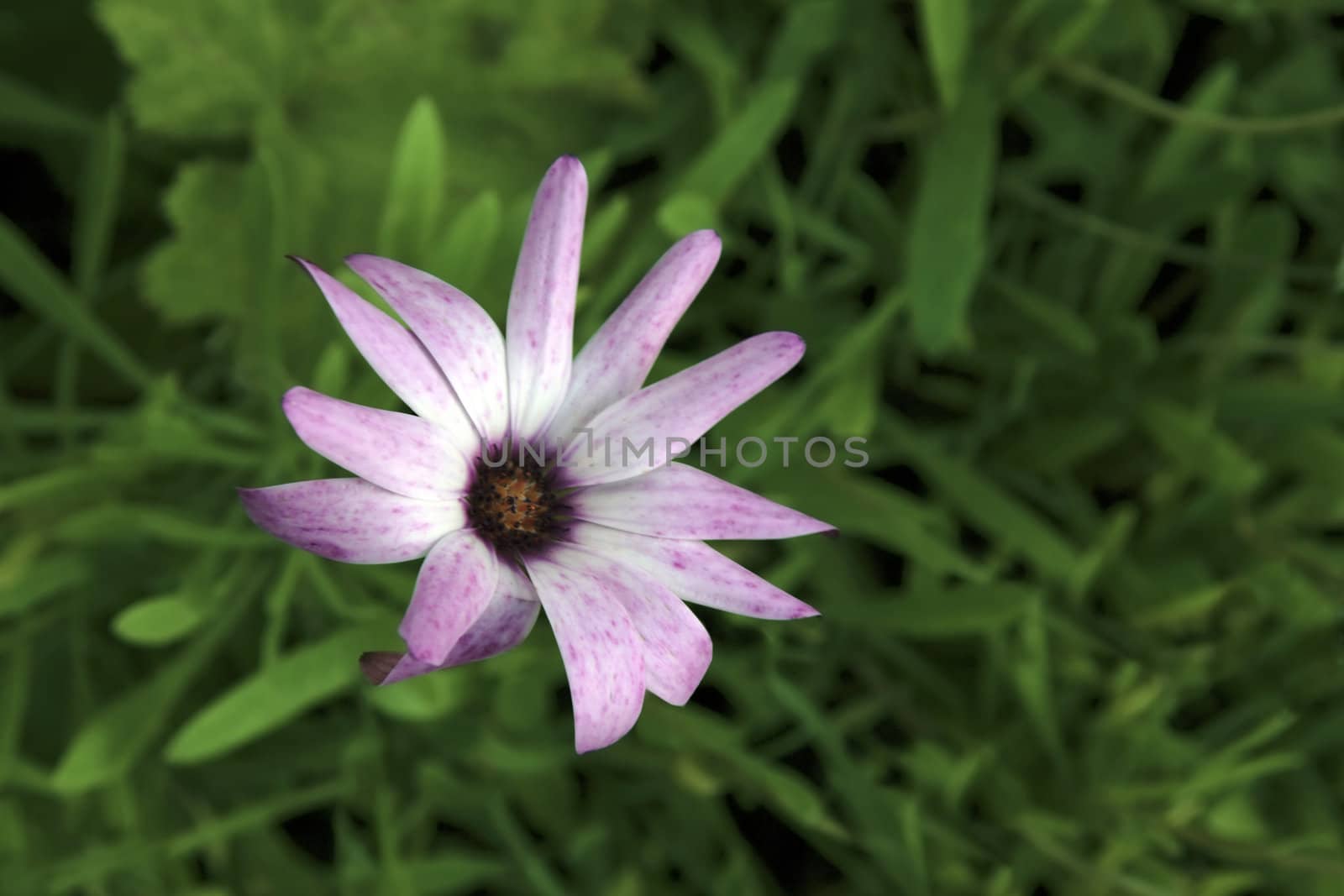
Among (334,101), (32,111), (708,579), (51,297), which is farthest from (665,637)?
(32,111)

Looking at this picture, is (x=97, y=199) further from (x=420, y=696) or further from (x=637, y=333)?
(x=637, y=333)

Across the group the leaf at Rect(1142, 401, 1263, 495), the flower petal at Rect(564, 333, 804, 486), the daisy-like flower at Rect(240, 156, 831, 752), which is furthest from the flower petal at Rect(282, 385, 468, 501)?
the leaf at Rect(1142, 401, 1263, 495)

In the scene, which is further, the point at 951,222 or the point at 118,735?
the point at 951,222

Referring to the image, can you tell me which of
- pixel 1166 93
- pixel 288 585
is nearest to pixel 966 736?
pixel 288 585

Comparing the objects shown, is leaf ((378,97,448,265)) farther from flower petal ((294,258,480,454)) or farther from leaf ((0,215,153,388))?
flower petal ((294,258,480,454))

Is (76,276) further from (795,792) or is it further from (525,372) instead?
(795,792)

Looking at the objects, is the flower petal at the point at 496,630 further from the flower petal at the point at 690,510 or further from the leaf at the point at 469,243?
the leaf at the point at 469,243
